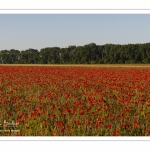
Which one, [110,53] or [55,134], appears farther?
[110,53]

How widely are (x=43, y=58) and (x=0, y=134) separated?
47594 mm

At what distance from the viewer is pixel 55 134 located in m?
5.27

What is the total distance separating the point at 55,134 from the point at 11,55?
41326mm

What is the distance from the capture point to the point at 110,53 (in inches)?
2128

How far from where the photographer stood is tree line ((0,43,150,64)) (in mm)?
51531

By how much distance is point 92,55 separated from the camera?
55906 millimetres

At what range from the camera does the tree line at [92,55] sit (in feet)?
169
